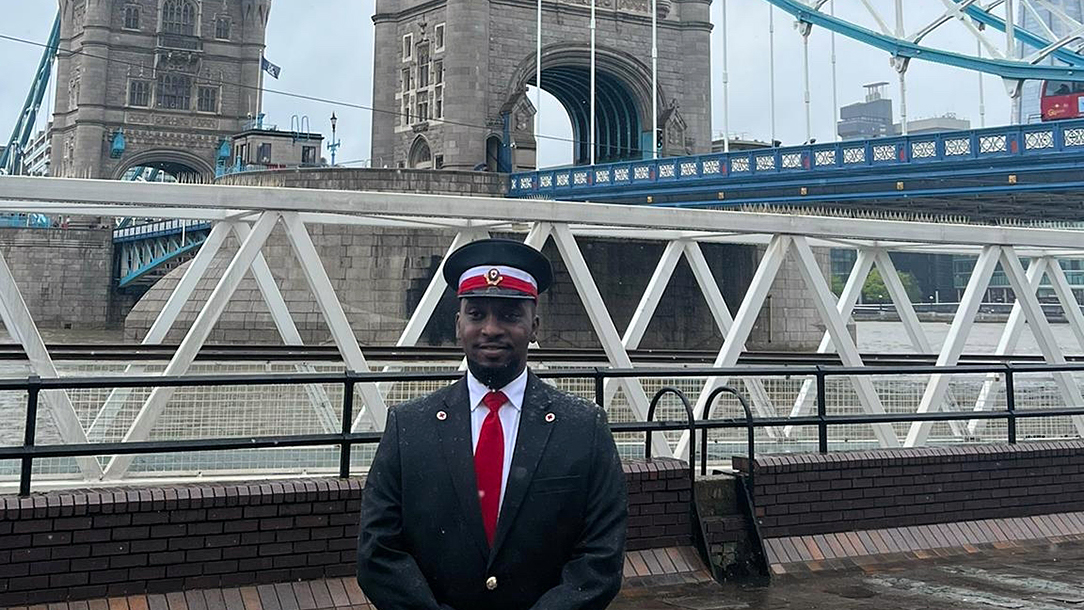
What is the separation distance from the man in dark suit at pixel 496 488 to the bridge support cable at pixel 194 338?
455cm

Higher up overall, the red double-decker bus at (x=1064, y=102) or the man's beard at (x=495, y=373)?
the red double-decker bus at (x=1064, y=102)

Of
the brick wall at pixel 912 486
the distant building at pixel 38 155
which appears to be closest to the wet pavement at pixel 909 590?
the brick wall at pixel 912 486

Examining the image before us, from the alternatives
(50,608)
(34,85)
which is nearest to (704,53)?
(50,608)

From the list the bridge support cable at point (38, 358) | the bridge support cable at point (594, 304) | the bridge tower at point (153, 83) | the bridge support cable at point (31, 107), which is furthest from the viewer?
the bridge support cable at point (31, 107)

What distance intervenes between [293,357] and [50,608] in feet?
15.0

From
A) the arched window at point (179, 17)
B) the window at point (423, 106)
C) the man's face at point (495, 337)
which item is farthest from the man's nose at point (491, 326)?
the arched window at point (179, 17)

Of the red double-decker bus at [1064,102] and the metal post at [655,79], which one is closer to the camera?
the red double-decker bus at [1064,102]

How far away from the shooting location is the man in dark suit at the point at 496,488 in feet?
9.80

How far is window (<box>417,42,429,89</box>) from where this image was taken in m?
54.0

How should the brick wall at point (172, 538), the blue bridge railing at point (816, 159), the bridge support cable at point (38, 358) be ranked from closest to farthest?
the brick wall at point (172, 538) → the bridge support cable at point (38, 358) → the blue bridge railing at point (816, 159)

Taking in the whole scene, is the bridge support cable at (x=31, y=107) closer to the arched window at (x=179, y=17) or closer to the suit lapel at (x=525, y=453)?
the arched window at (x=179, y=17)

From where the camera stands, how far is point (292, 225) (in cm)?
750

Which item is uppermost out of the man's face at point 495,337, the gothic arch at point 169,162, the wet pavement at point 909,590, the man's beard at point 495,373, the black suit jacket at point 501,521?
the gothic arch at point 169,162

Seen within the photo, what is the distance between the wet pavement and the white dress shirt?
345 cm
